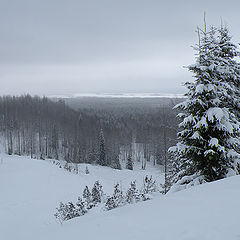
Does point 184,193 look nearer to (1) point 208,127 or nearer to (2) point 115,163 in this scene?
(1) point 208,127

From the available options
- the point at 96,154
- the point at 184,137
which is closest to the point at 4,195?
the point at 184,137

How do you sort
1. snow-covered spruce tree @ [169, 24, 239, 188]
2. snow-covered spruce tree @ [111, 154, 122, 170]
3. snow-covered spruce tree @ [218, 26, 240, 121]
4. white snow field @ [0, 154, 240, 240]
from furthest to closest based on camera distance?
snow-covered spruce tree @ [111, 154, 122, 170] → snow-covered spruce tree @ [218, 26, 240, 121] → snow-covered spruce tree @ [169, 24, 239, 188] → white snow field @ [0, 154, 240, 240]

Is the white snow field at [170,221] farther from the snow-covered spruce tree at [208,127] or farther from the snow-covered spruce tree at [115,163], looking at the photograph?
the snow-covered spruce tree at [115,163]

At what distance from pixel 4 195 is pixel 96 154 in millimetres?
29333

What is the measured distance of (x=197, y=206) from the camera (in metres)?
4.10

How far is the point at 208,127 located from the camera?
6.73 m

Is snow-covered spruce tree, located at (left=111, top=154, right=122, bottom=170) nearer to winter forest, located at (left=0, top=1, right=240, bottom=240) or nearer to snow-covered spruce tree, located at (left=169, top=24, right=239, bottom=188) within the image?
winter forest, located at (left=0, top=1, right=240, bottom=240)

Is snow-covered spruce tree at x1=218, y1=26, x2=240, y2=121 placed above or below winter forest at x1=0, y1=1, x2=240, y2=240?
above

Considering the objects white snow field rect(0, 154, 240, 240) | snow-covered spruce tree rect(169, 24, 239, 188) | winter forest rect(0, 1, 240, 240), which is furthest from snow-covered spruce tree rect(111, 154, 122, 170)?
snow-covered spruce tree rect(169, 24, 239, 188)

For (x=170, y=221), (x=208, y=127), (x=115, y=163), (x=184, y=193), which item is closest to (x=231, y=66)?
(x=208, y=127)

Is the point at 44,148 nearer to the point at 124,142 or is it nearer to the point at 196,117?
the point at 124,142

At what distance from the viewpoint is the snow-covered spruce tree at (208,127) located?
6.45 meters

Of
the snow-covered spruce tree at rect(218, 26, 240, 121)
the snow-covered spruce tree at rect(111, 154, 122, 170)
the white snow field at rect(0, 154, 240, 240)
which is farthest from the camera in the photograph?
the snow-covered spruce tree at rect(111, 154, 122, 170)

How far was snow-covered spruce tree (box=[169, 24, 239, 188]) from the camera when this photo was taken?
254 inches
